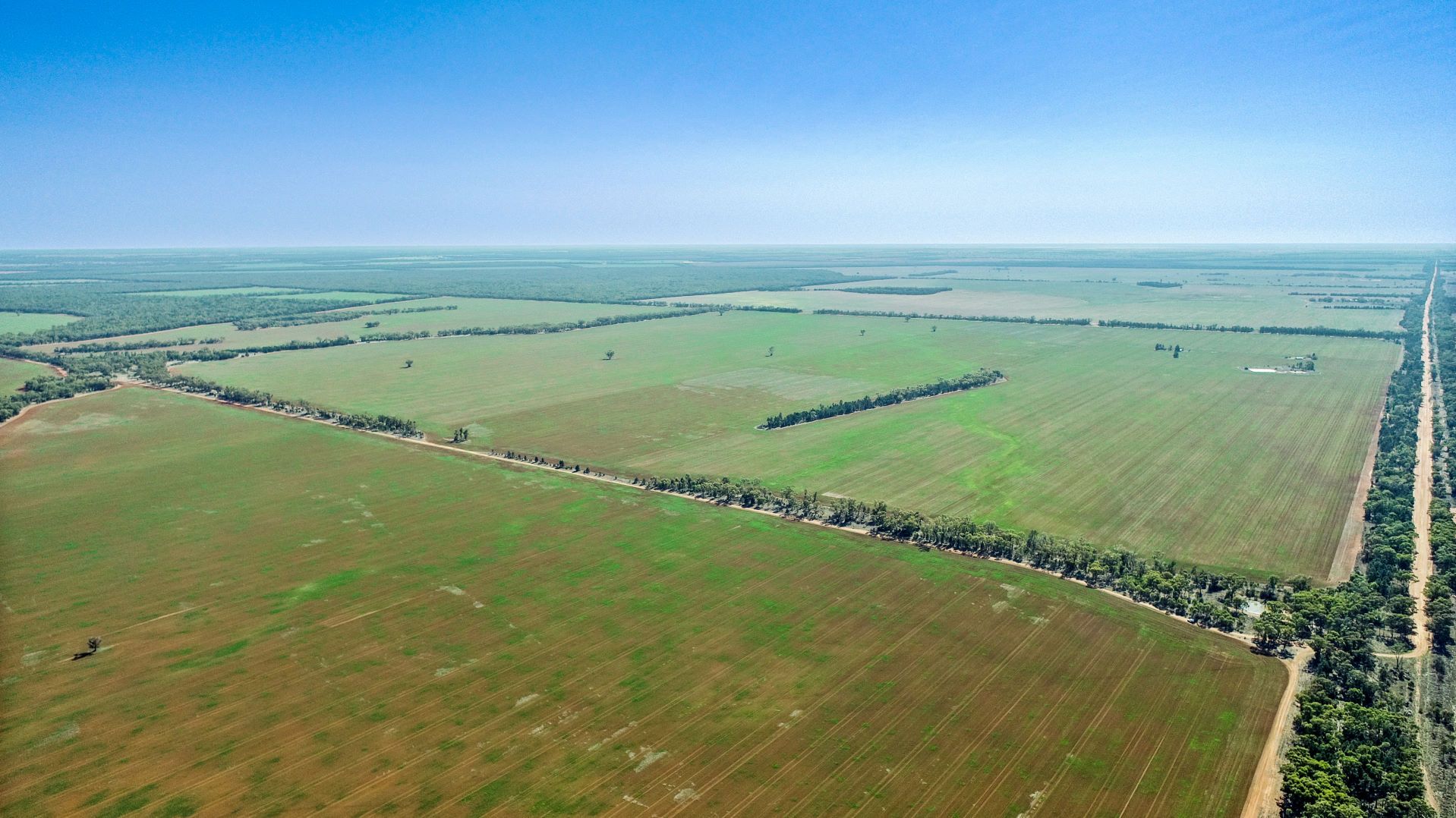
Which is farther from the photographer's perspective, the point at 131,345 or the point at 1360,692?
the point at 131,345

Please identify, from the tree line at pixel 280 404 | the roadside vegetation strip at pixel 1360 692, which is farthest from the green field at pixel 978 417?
the roadside vegetation strip at pixel 1360 692

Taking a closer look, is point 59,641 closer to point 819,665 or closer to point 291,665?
point 291,665

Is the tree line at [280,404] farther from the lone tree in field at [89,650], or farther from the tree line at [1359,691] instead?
the tree line at [1359,691]

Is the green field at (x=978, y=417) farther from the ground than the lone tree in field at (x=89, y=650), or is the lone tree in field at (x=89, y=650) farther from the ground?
the green field at (x=978, y=417)

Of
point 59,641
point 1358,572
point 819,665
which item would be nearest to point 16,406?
point 59,641

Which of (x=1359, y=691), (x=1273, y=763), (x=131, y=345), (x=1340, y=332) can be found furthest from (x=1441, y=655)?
(x=131, y=345)

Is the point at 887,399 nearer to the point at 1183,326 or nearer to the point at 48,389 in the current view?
the point at 1183,326
